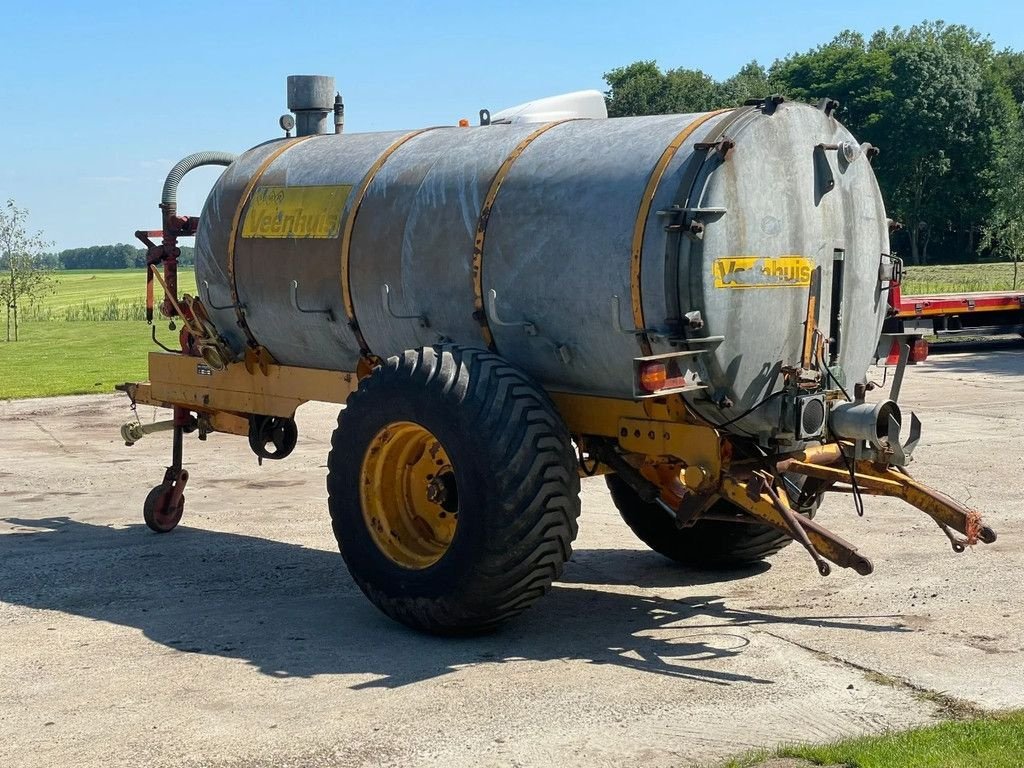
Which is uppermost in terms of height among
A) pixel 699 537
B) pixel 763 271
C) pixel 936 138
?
pixel 936 138

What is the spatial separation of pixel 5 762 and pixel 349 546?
219 cm

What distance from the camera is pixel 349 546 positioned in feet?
22.8

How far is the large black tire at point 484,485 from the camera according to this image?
6.23 meters

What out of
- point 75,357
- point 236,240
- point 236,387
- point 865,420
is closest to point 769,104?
point 865,420

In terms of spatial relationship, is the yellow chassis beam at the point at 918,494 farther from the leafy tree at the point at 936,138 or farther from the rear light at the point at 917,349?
the leafy tree at the point at 936,138

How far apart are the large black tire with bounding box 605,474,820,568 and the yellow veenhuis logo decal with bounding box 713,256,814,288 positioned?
1.58 meters

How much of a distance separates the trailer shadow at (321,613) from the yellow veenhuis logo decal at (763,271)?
66.7 inches

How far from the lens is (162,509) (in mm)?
9586

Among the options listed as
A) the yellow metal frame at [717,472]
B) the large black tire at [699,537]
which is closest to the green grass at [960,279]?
the large black tire at [699,537]

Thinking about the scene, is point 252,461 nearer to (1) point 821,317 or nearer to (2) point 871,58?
(1) point 821,317

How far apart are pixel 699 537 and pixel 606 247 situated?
7.37 ft

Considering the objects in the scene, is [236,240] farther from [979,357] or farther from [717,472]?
[979,357]

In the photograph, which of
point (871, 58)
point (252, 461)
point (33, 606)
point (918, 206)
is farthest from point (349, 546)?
point (871, 58)

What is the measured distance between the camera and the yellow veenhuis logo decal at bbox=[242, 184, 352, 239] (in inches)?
311
